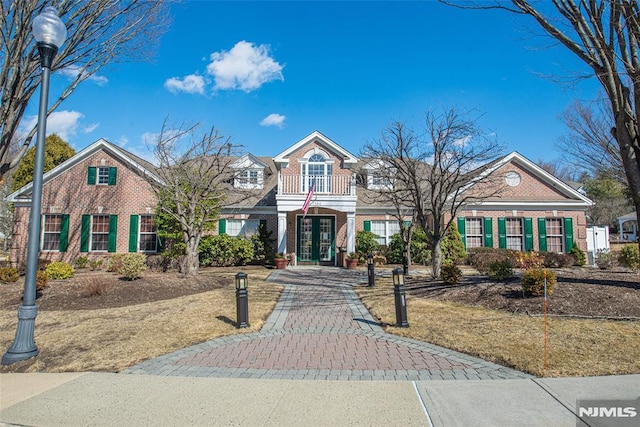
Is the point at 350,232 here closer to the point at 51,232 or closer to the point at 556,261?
the point at 556,261

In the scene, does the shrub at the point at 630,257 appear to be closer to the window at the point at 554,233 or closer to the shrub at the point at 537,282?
the shrub at the point at 537,282

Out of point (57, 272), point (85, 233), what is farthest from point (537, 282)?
point (85, 233)

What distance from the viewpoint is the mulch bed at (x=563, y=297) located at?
23.6 ft

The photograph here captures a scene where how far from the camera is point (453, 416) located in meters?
3.40

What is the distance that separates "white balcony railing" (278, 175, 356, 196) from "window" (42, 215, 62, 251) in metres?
11.6

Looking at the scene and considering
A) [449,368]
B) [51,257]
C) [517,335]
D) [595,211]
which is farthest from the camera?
[595,211]

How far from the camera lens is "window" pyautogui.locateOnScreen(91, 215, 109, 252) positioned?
18672 mm

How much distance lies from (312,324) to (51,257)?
1727 cm

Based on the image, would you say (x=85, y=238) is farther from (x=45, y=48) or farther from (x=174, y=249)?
(x=45, y=48)

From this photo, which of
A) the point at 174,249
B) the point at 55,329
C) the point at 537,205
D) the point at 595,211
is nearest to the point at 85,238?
the point at 174,249

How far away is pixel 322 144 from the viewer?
2022 cm

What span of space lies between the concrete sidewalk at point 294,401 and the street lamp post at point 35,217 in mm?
860

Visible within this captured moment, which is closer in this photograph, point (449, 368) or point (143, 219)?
point (449, 368)

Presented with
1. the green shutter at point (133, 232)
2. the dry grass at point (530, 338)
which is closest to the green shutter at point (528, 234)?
the dry grass at point (530, 338)
